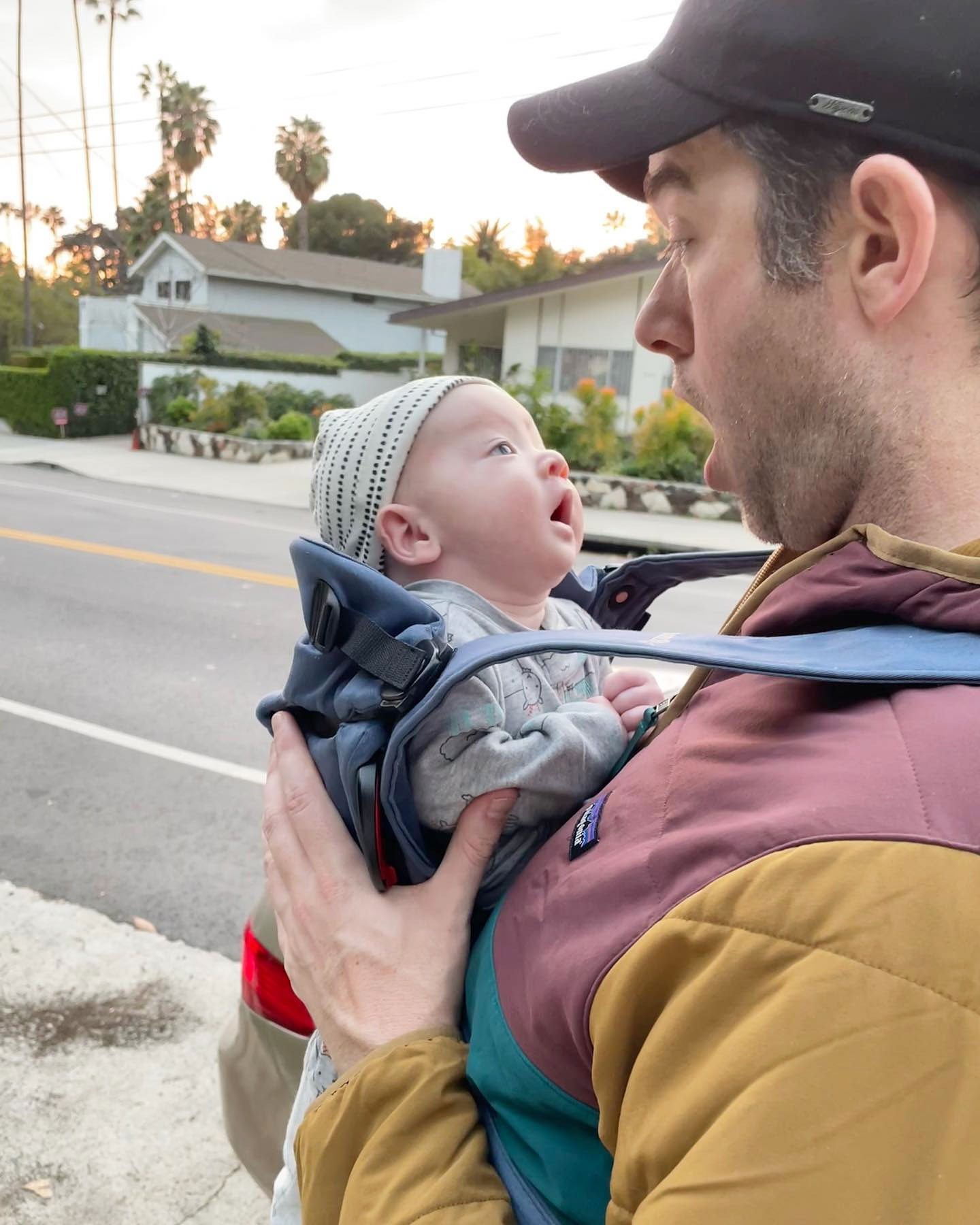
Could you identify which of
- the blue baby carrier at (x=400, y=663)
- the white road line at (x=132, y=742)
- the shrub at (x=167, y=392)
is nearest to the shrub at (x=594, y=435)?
the white road line at (x=132, y=742)

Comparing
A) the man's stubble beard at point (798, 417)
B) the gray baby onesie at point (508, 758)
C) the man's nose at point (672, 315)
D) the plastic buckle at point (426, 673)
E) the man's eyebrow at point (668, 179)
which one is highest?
the man's eyebrow at point (668, 179)

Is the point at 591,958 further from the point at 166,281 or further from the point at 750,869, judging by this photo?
the point at 166,281

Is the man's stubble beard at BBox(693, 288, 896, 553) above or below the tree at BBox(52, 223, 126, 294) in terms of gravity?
below

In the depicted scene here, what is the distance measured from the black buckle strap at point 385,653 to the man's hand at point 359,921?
0.20 meters

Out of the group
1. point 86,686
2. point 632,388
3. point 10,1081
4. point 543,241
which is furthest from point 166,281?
point 10,1081

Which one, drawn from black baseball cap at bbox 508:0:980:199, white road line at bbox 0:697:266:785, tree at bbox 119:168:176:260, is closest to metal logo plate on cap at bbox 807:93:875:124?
black baseball cap at bbox 508:0:980:199

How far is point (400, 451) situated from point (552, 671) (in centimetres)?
46

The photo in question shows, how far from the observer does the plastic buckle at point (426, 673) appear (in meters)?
1.27

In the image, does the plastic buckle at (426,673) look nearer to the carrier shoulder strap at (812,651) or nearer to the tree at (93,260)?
the carrier shoulder strap at (812,651)

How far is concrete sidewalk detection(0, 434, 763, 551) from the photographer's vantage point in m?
14.3

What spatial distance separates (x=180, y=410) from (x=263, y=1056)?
24.2m

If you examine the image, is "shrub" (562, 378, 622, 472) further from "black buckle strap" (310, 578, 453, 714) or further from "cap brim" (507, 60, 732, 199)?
"black buckle strap" (310, 578, 453, 714)

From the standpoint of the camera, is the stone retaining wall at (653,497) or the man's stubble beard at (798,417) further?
the stone retaining wall at (653,497)

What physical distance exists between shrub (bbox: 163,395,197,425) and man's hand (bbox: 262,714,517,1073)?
24.3 m
